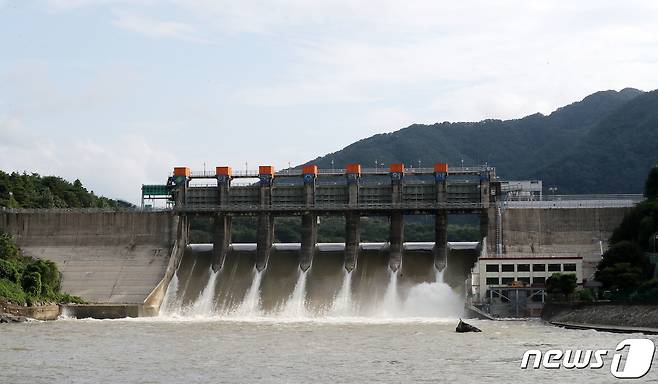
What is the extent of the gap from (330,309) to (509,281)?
16979 mm

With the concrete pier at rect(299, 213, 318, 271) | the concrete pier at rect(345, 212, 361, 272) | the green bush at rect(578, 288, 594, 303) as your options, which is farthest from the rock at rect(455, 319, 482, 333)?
the concrete pier at rect(299, 213, 318, 271)

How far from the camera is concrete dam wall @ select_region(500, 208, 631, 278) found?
381ft

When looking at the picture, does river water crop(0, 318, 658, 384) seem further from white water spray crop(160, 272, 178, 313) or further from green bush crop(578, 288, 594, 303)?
white water spray crop(160, 272, 178, 313)

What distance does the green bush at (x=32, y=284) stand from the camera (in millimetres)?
109562

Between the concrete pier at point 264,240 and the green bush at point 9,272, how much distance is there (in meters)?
24.2

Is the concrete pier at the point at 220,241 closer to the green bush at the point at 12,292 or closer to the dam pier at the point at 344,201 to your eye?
the dam pier at the point at 344,201

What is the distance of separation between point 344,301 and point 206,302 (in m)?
13.7

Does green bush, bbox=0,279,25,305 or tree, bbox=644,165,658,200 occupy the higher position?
tree, bbox=644,165,658,200

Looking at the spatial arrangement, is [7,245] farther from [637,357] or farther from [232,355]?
[637,357]

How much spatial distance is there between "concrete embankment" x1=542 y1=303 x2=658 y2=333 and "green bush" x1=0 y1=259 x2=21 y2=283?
4867cm

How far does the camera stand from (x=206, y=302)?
A: 115250mm

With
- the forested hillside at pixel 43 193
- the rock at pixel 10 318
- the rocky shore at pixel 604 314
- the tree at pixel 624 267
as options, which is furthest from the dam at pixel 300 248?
the forested hillside at pixel 43 193

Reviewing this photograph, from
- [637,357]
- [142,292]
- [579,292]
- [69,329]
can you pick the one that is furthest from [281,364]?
[142,292]

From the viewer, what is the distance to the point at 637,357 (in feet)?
208
